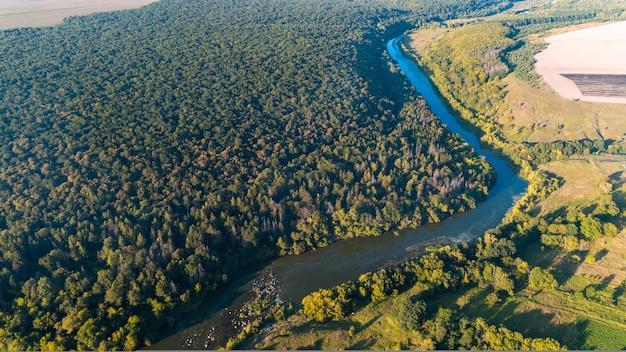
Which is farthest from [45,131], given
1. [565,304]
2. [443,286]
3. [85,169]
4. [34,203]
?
[565,304]

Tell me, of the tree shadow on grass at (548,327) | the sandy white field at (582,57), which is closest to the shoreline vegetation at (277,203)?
the tree shadow on grass at (548,327)

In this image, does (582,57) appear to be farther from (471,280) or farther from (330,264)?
(330,264)

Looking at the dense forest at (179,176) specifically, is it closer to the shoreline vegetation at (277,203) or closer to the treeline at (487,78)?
the shoreline vegetation at (277,203)

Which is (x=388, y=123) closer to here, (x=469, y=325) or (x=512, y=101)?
(x=512, y=101)

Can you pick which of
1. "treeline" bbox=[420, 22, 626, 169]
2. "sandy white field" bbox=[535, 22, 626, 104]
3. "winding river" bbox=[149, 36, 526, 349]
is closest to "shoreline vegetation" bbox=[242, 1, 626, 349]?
"treeline" bbox=[420, 22, 626, 169]

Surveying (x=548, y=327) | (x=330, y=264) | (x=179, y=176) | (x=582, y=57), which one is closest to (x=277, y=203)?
(x=330, y=264)

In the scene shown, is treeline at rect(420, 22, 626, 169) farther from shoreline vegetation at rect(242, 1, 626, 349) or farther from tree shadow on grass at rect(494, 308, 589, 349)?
tree shadow on grass at rect(494, 308, 589, 349)
